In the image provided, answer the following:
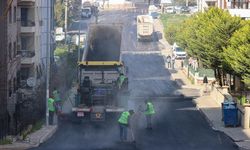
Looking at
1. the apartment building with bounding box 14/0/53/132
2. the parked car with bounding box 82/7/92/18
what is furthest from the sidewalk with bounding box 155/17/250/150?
the parked car with bounding box 82/7/92/18

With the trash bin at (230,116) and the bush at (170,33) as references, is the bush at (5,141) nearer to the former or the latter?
the trash bin at (230,116)

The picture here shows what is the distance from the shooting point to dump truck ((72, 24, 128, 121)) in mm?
34531

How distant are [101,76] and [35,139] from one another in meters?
9.30

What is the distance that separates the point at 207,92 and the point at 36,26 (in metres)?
16.0

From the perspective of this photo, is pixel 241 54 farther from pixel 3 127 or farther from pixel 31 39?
pixel 31 39

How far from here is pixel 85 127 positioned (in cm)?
3350

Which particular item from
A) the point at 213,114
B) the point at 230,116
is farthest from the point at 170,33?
the point at 230,116

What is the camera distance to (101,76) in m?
37.5

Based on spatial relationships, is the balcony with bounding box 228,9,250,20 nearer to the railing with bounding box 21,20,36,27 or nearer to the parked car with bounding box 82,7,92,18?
the railing with bounding box 21,20,36,27

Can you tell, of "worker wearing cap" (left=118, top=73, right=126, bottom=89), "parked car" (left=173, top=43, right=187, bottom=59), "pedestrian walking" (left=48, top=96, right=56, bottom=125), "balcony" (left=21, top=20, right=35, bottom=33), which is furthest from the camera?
"parked car" (left=173, top=43, right=187, bottom=59)

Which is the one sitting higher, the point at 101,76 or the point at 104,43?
the point at 104,43

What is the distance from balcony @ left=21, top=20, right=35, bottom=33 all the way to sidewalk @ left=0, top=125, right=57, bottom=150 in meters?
23.3

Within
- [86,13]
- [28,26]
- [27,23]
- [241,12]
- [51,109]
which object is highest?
[241,12]

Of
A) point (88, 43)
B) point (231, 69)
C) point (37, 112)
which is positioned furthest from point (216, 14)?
point (37, 112)
